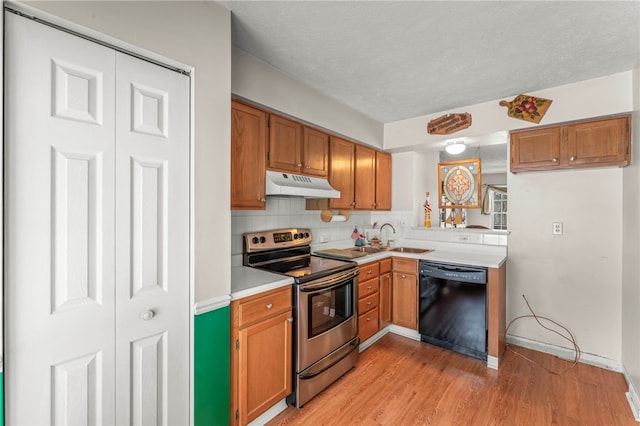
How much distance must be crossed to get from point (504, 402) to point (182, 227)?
255 centimetres

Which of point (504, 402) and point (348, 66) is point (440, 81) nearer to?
point (348, 66)

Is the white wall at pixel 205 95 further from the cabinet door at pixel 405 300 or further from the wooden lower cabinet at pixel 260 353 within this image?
the cabinet door at pixel 405 300

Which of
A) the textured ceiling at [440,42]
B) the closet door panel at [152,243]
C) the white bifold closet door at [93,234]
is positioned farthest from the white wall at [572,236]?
the white bifold closet door at [93,234]

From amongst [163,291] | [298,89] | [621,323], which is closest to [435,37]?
[298,89]

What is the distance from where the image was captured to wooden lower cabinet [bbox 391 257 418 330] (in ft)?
10.1

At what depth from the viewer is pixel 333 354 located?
2301mm

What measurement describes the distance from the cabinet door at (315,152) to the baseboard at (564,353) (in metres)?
2.66

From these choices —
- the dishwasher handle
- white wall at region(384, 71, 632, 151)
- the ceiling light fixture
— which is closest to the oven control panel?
the dishwasher handle

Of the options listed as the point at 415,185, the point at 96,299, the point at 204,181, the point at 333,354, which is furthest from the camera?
the point at 415,185

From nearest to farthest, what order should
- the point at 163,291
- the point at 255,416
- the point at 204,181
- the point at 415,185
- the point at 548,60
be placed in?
the point at 163,291, the point at 204,181, the point at 255,416, the point at 548,60, the point at 415,185

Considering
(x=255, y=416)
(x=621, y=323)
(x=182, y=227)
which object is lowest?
(x=255, y=416)

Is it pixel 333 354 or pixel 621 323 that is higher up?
pixel 621 323

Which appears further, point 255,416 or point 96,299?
point 255,416

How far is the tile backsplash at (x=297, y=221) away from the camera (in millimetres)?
2363
